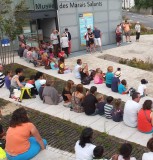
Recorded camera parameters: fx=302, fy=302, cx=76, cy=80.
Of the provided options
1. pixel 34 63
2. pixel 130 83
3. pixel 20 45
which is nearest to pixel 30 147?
pixel 130 83

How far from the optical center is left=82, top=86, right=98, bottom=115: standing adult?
970cm

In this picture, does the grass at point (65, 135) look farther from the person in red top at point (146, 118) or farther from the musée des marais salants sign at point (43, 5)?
the musée des marais salants sign at point (43, 5)

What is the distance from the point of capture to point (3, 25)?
15.0 metres

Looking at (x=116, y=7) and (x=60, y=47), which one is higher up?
(x=116, y=7)

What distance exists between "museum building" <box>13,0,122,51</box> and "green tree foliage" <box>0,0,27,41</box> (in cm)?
175

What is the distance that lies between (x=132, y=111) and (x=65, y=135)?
2.08 meters

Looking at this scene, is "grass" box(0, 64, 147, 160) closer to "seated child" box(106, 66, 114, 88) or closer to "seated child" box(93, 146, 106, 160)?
"seated child" box(93, 146, 106, 160)

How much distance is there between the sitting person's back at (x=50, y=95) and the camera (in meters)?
10.8

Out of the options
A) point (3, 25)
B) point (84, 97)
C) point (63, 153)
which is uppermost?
point (3, 25)

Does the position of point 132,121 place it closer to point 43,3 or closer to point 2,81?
point 2,81

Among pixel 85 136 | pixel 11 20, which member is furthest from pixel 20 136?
pixel 11 20

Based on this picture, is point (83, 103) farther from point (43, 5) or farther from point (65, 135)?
point (43, 5)

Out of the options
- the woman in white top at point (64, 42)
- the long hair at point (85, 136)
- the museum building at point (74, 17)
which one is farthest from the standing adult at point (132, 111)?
the museum building at point (74, 17)

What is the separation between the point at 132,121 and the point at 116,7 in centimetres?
1448
